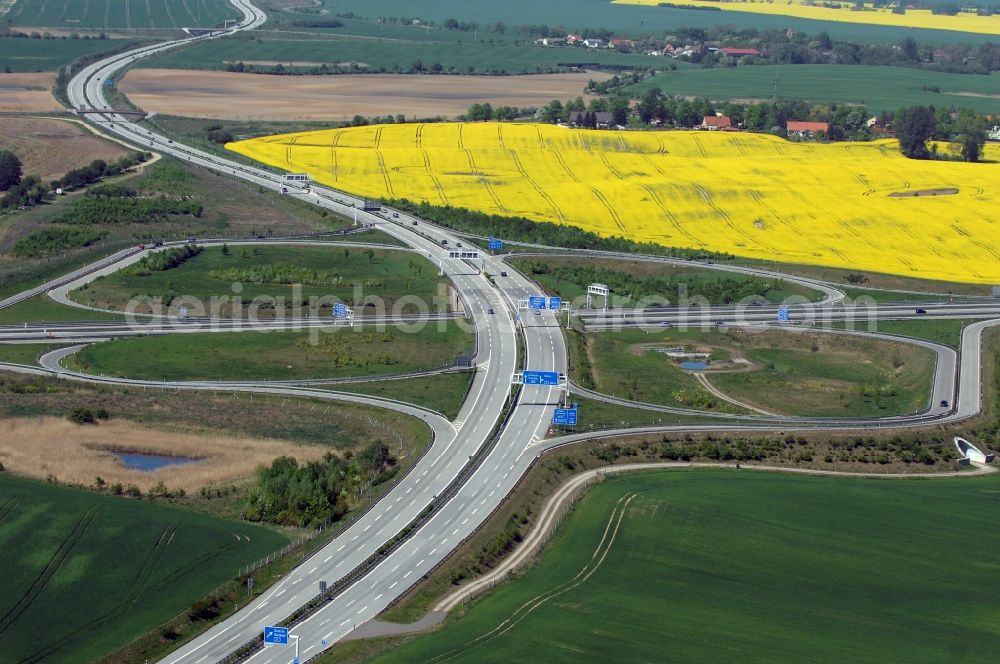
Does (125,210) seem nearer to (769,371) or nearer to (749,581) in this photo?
(769,371)

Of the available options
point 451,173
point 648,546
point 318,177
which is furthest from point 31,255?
point 648,546

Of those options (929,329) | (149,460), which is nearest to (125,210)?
(149,460)

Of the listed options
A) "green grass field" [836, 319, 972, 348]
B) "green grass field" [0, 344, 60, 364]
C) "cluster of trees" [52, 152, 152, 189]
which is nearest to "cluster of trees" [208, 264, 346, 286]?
"green grass field" [0, 344, 60, 364]

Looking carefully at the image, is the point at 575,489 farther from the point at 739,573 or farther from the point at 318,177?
the point at 318,177

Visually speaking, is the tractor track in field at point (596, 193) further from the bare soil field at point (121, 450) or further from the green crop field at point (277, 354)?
the bare soil field at point (121, 450)

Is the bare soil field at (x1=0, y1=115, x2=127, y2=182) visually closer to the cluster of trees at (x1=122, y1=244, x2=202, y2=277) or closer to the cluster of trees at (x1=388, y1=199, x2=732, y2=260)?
the cluster of trees at (x1=122, y1=244, x2=202, y2=277)

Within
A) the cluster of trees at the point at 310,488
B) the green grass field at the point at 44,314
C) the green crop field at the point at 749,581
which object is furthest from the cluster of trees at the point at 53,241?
the green crop field at the point at 749,581

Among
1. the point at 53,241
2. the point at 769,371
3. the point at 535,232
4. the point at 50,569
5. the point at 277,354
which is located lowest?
the point at 769,371
